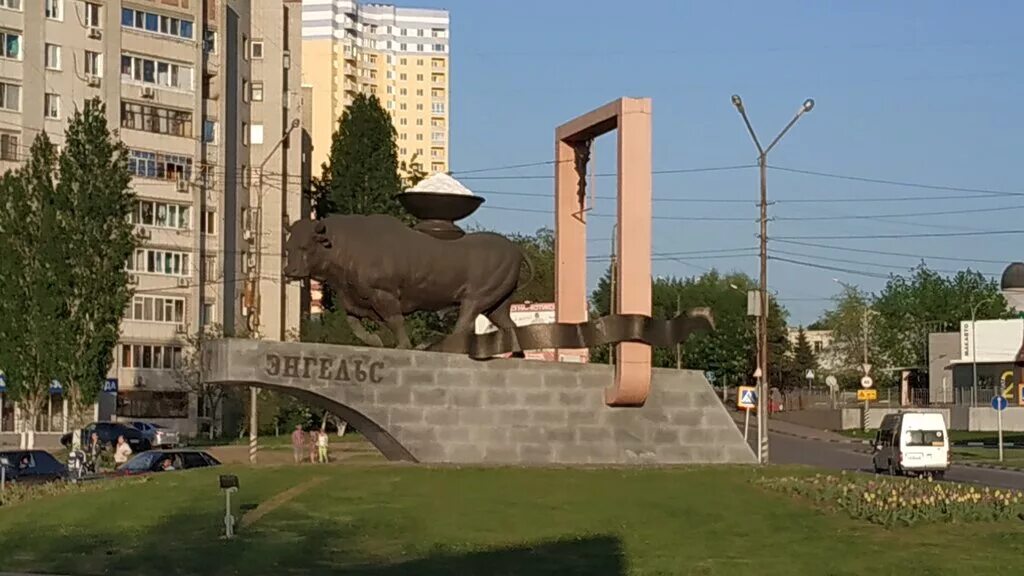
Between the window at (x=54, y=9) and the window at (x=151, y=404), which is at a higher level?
the window at (x=54, y=9)

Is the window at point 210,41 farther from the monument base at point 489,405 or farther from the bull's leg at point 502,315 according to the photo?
the monument base at point 489,405

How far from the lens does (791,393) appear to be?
383ft

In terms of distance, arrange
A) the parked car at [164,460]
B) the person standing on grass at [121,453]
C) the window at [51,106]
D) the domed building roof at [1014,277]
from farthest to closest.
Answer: the domed building roof at [1014,277] → the window at [51,106] → the person standing on grass at [121,453] → the parked car at [164,460]

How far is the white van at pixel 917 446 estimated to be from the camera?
46312mm

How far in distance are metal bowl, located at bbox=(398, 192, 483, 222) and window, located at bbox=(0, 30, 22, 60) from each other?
50.4 m

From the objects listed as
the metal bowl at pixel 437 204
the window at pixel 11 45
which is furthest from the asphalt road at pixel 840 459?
the window at pixel 11 45

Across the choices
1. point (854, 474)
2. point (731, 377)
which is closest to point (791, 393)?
point (731, 377)

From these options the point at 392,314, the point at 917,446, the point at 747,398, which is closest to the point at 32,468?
→ the point at 392,314

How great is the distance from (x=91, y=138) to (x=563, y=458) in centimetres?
3828

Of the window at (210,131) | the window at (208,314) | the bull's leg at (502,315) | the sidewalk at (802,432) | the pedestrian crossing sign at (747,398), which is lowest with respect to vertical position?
the sidewalk at (802,432)

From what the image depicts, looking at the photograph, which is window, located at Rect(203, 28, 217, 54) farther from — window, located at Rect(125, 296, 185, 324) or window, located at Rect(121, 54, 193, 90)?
window, located at Rect(125, 296, 185, 324)

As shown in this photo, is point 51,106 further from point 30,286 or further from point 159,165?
point 30,286

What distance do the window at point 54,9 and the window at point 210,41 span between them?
8.25 meters

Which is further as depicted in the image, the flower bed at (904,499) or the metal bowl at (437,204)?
the metal bowl at (437,204)
